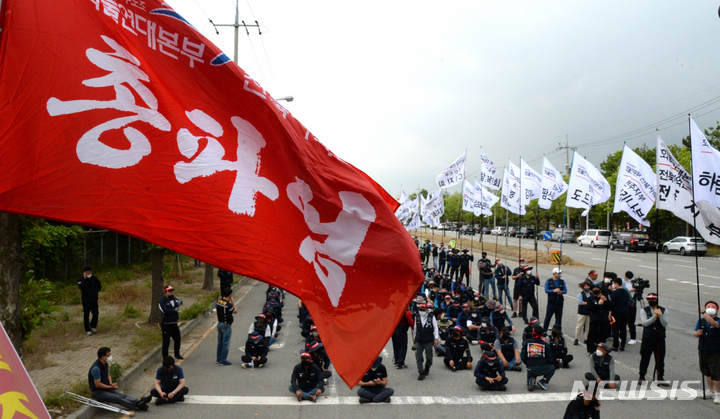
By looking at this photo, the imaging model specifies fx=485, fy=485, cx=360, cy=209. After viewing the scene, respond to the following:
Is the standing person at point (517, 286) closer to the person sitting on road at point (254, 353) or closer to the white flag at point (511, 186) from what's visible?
the white flag at point (511, 186)

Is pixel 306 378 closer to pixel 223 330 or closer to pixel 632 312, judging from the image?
pixel 223 330

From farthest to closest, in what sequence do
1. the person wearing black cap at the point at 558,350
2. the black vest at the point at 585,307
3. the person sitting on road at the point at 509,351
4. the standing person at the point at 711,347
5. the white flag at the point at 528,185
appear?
1. the white flag at the point at 528,185
2. the black vest at the point at 585,307
3. the person sitting on road at the point at 509,351
4. the person wearing black cap at the point at 558,350
5. the standing person at the point at 711,347

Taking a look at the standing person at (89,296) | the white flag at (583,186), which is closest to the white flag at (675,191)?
the white flag at (583,186)

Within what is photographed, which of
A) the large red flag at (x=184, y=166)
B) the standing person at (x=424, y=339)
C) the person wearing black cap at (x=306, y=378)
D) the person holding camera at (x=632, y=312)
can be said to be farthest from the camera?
the person holding camera at (x=632, y=312)

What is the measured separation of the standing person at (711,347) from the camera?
28.1 feet

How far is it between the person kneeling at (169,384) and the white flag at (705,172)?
10.2m

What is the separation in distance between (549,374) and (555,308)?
4131 mm

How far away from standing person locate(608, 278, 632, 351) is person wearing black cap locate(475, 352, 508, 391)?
4200 millimetres

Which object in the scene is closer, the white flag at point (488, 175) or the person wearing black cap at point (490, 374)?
the person wearing black cap at point (490, 374)

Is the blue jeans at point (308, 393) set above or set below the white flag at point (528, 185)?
below

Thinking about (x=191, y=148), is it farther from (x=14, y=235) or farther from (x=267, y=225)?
(x=14, y=235)

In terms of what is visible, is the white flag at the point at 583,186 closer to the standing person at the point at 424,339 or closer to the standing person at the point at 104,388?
the standing person at the point at 424,339

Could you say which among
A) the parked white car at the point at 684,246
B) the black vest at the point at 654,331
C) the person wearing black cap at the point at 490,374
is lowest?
the person wearing black cap at the point at 490,374

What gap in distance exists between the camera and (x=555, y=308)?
13312mm
